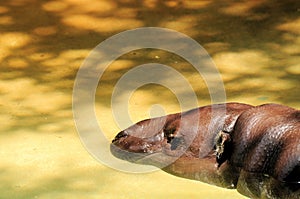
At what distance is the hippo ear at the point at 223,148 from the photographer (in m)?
3.29

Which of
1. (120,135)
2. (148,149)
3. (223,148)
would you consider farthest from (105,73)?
(223,148)

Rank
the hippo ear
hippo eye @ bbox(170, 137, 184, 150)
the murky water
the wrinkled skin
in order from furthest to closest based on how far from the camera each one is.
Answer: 1. hippo eye @ bbox(170, 137, 184, 150)
2. the hippo ear
3. the murky water
4. the wrinkled skin

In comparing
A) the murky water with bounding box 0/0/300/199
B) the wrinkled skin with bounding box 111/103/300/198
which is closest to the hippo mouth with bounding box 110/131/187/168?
the wrinkled skin with bounding box 111/103/300/198

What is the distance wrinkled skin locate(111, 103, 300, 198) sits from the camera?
3072mm

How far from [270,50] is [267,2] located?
70 centimetres

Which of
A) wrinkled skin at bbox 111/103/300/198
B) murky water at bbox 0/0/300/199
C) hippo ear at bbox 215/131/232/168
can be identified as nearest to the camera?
wrinkled skin at bbox 111/103/300/198

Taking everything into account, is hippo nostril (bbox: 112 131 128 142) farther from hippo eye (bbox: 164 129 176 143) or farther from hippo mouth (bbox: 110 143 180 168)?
hippo eye (bbox: 164 129 176 143)

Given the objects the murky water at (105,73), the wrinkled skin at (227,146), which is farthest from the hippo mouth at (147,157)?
the murky water at (105,73)

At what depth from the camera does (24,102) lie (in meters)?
4.04

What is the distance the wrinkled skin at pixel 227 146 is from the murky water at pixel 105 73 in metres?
0.13

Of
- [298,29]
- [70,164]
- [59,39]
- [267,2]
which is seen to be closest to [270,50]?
[298,29]

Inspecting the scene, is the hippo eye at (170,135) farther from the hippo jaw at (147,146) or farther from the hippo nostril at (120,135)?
the hippo nostril at (120,135)

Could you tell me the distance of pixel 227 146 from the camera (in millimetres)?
3295

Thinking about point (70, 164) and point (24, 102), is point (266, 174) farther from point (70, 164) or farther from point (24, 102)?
point (24, 102)
